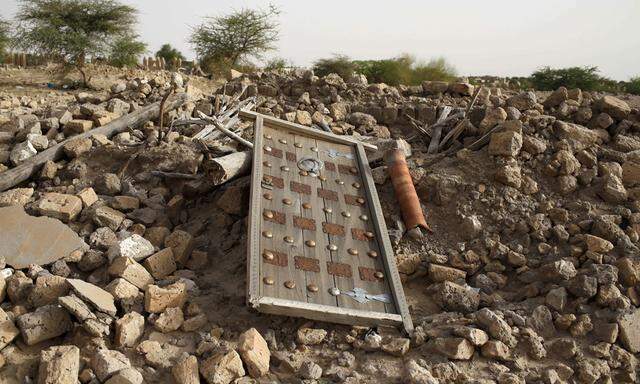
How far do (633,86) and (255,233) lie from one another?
12.2m

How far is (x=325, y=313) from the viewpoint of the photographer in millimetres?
3643

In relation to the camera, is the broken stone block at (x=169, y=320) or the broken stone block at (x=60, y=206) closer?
the broken stone block at (x=169, y=320)

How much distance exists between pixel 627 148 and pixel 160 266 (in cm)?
478

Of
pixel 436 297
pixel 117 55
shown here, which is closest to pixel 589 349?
pixel 436 297

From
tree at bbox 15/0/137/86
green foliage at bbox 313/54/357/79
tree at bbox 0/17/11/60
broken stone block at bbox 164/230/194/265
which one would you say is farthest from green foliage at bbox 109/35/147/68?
broken stone block at bbox 164/230/194/265

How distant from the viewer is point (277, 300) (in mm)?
3586

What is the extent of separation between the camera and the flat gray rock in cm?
420

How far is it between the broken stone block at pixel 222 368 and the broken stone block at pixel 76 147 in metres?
3.76

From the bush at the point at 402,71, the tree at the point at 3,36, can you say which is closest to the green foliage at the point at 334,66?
the bush at the point at 402,71

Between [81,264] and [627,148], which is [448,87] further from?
[81,264]

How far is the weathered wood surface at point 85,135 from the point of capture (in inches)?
221

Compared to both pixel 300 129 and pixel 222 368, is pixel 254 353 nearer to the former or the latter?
pixel 222 368

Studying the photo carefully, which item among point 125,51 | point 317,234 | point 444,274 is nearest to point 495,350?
point 444,274

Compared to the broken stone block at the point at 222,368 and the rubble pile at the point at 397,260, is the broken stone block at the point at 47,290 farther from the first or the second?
the broken stone block at the point at 222,368
